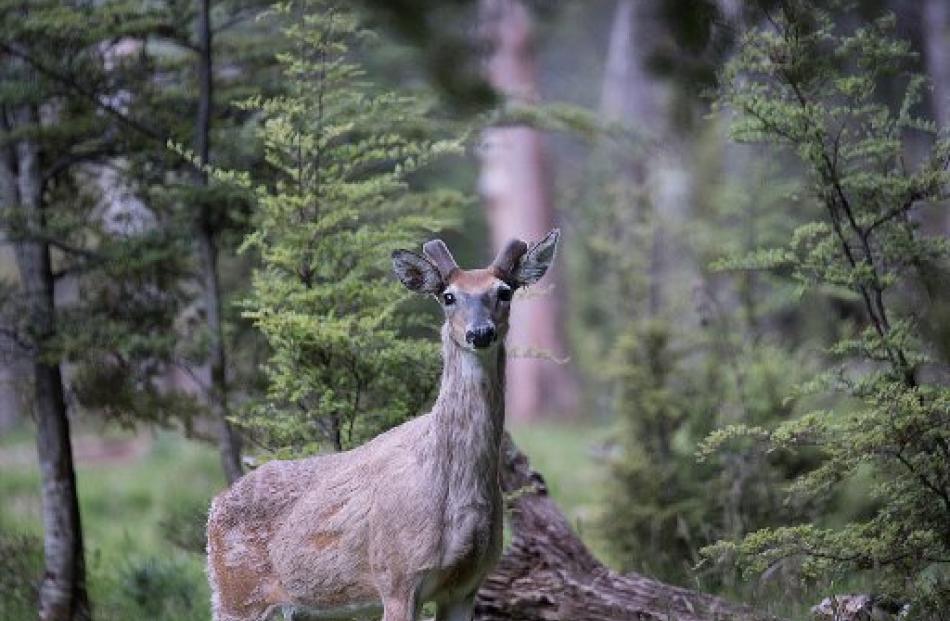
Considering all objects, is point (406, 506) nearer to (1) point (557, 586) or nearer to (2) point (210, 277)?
(1) point (557, 586)

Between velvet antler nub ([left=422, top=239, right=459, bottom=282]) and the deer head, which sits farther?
velvet antler nub ([left=422, top=239, right=459, bottom=282])

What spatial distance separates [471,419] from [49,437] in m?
4.77

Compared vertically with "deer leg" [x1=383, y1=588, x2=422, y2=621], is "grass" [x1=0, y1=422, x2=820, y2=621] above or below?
Answer: above

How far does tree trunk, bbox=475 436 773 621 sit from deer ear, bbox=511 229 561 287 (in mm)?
1817

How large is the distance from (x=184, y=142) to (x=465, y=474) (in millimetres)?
4228

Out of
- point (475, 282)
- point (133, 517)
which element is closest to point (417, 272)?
point (475, 282)

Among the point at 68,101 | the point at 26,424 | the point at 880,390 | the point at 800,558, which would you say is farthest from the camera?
the point at 26,424

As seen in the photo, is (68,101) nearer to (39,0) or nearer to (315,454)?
(39,0)

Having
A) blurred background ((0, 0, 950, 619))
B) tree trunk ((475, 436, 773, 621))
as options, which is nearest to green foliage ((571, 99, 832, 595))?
blurred background ((0, 0, 950, 619))

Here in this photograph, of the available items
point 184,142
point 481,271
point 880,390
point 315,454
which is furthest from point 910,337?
point 184,142

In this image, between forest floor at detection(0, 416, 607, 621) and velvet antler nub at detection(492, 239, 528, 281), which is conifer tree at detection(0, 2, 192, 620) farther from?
velvet antler nub at detection(492, 239, 528, 281)

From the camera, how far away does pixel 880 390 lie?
7492 millimetres

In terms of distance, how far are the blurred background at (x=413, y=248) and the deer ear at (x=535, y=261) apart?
1067mm

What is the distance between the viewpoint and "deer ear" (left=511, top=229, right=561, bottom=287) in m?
7.36
